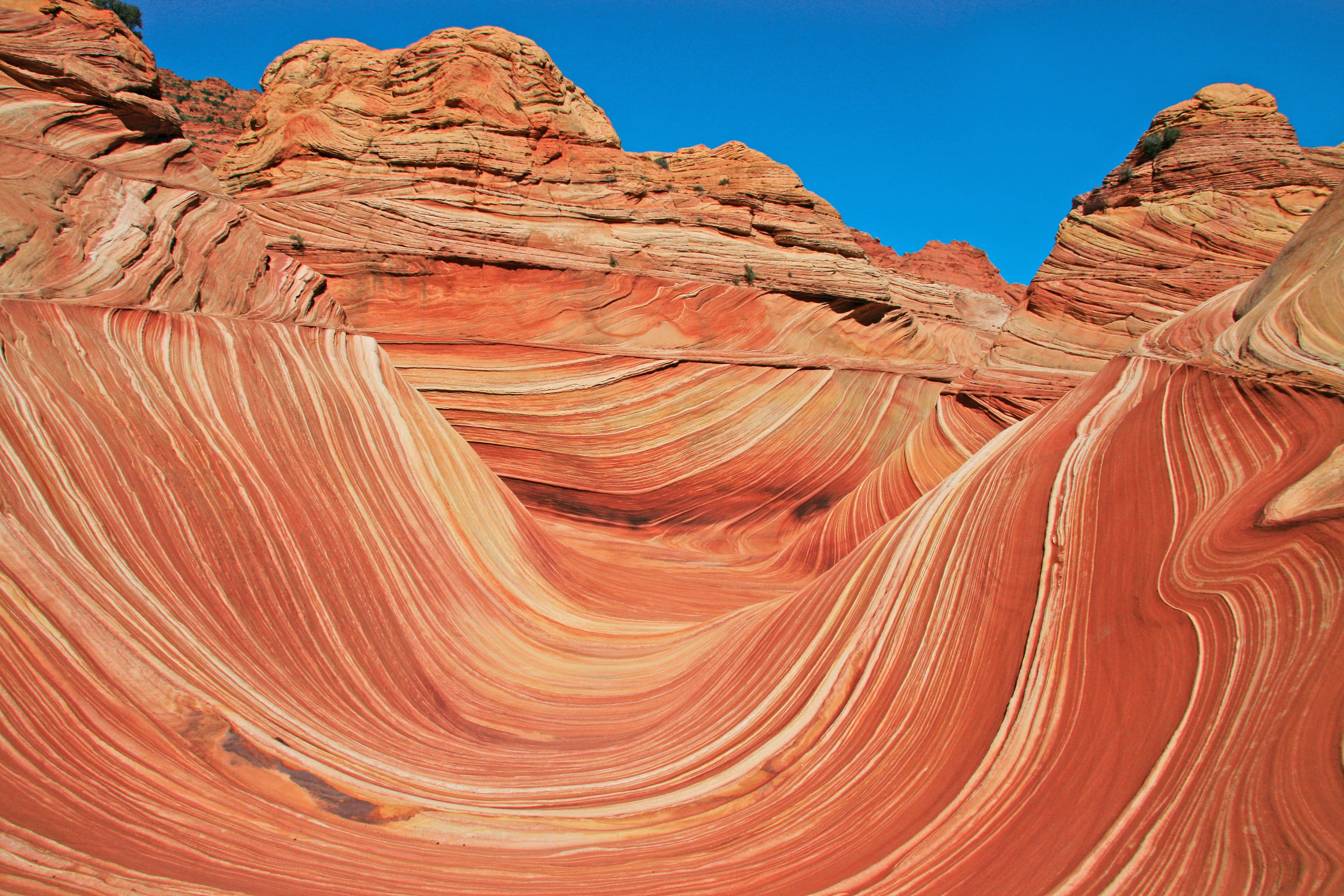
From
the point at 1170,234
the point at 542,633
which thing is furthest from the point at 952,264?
the point at 542,633

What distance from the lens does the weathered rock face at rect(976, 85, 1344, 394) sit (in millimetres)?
8062

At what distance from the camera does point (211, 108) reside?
77.2 ft

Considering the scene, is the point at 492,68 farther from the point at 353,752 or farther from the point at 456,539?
the point at 353,752

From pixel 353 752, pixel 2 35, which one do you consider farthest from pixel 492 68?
pixel 353 752

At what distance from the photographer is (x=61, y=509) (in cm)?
316

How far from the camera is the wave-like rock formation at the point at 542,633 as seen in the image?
230 centimetres

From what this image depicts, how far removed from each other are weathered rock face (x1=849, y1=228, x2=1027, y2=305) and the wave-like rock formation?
A: 25.8 m

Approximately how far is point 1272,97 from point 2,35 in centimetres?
1379

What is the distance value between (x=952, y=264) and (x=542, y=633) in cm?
3198

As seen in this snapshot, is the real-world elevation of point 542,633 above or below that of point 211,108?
below

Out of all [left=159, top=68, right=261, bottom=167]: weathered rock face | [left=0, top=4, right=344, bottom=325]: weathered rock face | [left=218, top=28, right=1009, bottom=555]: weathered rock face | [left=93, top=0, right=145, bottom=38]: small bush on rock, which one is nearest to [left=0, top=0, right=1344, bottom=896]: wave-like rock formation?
[left=0, top=4, right=344, bottom=325]: weathered rock face

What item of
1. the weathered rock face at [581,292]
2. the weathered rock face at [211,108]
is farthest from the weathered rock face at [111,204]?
the weathered rock face at [211,108]

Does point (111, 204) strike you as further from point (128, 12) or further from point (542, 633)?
point (128, 12)

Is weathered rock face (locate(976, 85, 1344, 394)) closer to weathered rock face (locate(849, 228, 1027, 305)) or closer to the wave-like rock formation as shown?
the wave-like rock formation
